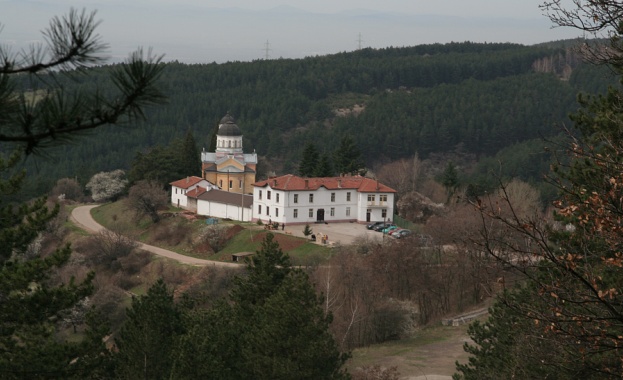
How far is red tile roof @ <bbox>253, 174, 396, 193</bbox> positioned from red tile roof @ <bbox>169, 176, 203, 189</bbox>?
641 centimetres

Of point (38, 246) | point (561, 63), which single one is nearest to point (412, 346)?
point (38, 246)

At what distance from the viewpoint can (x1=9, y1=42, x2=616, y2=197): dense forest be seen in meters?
114

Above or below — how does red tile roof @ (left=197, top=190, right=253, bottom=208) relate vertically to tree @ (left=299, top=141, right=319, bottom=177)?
below

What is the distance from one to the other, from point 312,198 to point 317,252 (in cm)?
798

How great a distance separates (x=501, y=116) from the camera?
434 ft

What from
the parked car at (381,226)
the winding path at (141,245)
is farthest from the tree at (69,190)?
the parked car at (381,226)

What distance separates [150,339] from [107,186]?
50.5m

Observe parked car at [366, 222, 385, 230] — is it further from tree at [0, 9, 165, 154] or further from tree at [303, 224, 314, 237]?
tree at [0, 9, 165, 154]

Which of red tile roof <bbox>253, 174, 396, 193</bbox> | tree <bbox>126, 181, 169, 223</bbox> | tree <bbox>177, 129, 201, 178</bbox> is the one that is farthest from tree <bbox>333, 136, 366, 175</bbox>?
tree <bbox>126, 181, 169, 223</bbox>

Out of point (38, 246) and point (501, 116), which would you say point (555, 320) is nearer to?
point (38, 246)

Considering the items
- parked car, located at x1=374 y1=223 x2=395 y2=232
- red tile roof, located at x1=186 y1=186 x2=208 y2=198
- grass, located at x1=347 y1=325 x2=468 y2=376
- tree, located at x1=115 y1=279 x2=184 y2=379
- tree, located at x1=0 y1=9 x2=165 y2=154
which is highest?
tree, located at x1=0 y1=9 x2=165 y2=154

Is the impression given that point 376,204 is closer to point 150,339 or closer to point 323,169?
point 323,169

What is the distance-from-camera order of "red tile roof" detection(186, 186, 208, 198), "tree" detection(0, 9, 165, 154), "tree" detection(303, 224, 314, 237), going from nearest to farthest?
"tree" detection(0, 9, 165, 154) < "tree" detection(303, 224, 314, 237) < "red tile roof" detection(186, 186, 208, 198)

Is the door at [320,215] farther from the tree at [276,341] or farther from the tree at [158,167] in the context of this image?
the tree at [276,341]
